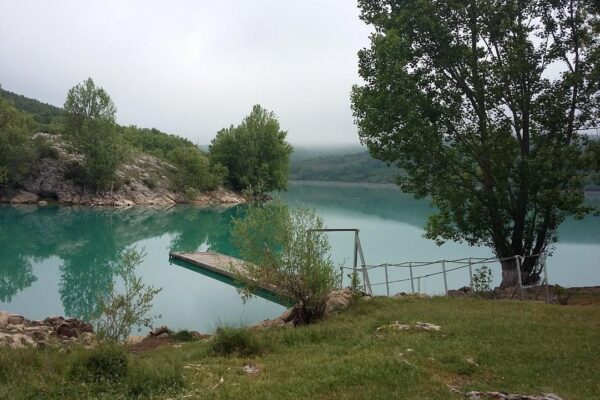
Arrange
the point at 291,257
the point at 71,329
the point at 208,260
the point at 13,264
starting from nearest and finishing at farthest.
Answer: the point at 291,257 < the point at 71,329 < the point at 13,264 < the point at 208,260

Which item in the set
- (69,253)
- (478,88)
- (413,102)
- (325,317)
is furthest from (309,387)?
(69,253)

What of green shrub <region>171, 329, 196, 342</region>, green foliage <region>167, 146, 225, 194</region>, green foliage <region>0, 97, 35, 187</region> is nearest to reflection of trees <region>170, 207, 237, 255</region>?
green shrub <region>171, 329, 196, 342</region>

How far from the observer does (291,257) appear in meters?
14.0

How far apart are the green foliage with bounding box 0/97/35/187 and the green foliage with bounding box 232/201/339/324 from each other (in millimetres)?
62305

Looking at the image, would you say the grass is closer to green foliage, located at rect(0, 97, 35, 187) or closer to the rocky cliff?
green foliage, located at rect(0, 97, 35, 187)

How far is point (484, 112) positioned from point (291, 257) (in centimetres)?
1168

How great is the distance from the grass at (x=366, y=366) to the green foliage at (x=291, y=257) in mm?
1602

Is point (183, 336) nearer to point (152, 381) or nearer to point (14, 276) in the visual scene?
point (152, 381)

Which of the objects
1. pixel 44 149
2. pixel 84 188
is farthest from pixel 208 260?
pixel 44 149

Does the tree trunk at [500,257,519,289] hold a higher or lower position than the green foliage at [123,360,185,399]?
higher

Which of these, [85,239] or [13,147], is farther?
[13,147]

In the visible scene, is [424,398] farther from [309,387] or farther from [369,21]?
[369,21]

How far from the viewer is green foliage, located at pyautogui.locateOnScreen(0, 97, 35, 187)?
6531cm

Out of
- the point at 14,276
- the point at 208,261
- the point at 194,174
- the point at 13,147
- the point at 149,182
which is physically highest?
the point at 13,147
